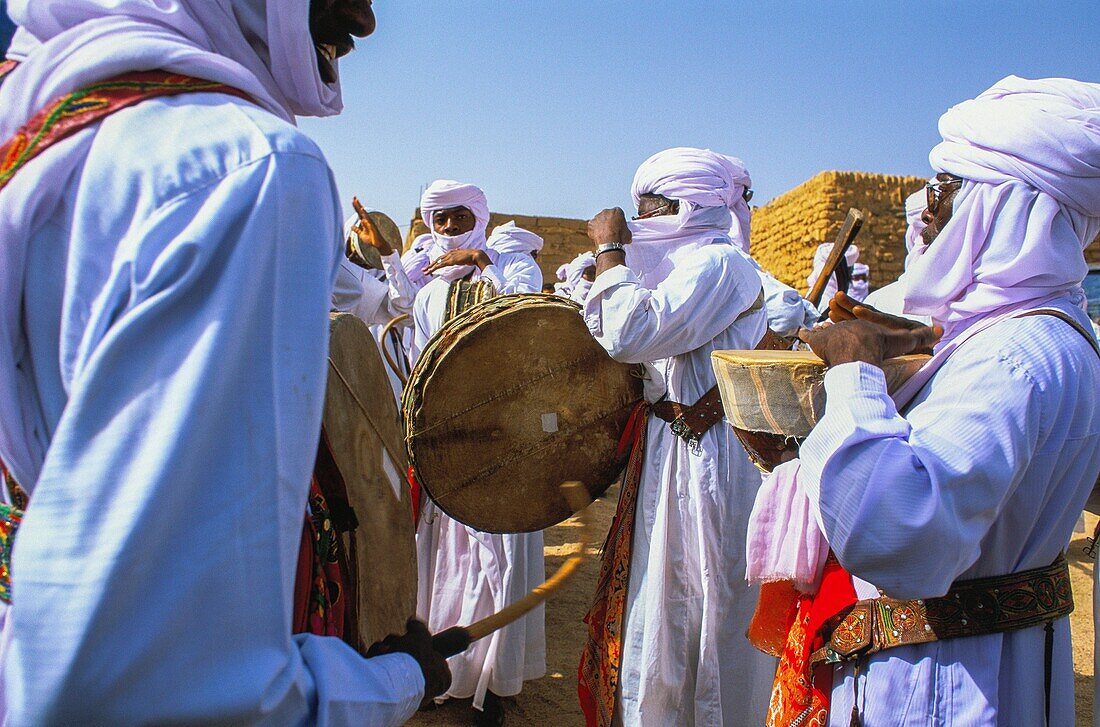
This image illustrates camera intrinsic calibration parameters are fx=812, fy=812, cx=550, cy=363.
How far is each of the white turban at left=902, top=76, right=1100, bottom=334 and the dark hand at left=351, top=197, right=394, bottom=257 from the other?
14.5 ft

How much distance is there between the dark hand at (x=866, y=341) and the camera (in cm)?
177

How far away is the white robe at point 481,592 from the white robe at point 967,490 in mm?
2772

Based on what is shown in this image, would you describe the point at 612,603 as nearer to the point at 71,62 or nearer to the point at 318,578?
the point at 318,578

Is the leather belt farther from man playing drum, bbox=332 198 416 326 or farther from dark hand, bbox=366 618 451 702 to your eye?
man playing drum, bbox=332 198 416 326

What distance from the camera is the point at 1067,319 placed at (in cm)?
176

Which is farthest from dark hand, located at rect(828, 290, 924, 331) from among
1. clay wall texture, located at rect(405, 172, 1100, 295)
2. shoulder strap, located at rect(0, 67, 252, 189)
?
clay wall texture, located at rect(405, 172, 1100, 295)

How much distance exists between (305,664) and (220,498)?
24cm

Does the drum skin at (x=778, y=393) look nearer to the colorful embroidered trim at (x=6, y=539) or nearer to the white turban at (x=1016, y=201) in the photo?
the white turban at (x=1016, y=201)

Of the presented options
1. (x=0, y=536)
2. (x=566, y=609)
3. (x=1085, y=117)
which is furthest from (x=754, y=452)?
(x=566, y=609)

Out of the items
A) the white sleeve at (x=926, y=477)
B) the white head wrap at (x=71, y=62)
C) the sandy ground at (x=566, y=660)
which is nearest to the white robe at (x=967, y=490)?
the white sleeve at (x=926, y=477)

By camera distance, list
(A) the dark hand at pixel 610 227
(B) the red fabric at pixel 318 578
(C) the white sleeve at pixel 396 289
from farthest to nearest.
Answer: (C) the white sleeve at pixel 396 289 → (A) the dark hand at pixel 610 227 → (B) the red fabric at pixel 318 578

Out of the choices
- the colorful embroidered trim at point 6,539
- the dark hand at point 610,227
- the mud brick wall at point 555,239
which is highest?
the colorful embroidered trim at point 6,539

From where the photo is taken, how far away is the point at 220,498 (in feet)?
2.67

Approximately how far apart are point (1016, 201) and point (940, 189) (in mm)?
207
